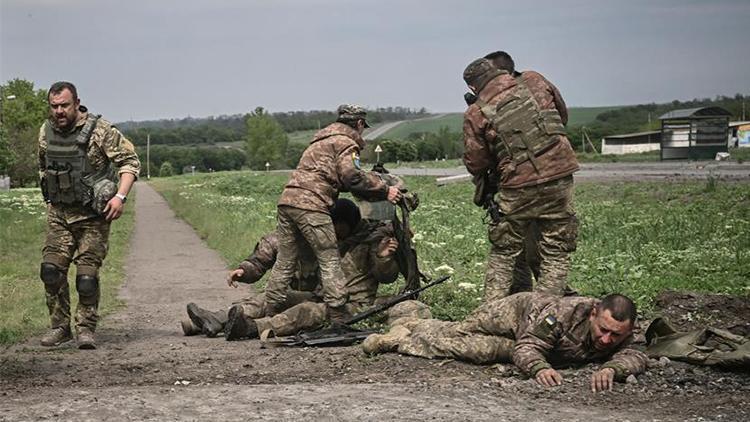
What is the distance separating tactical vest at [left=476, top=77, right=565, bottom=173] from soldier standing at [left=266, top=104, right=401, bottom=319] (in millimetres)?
1421

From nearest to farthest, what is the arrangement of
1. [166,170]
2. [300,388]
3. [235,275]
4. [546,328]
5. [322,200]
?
[300,388] → [546,328] → [322,200] → [235,275] → [166,170]

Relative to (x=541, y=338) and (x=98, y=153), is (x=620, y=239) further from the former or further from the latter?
(x=541, y=338)

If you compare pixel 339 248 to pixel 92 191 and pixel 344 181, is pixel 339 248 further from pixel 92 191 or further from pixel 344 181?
pixel 92 191

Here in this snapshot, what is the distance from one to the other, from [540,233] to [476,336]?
5.02 feet

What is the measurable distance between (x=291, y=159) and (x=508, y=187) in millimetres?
103841

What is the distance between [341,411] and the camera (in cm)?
647

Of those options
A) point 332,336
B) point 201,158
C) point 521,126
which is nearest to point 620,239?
point 521,126

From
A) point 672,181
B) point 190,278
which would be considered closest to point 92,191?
point 190,278

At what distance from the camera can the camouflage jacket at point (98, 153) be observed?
9.74m

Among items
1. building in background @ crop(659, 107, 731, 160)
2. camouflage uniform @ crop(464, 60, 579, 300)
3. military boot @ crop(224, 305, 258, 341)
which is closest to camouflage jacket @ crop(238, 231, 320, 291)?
military boot @ crop(224, 305, 258, 341)

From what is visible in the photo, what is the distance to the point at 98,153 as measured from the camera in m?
9.81

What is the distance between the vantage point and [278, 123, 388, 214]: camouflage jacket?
9.94 m

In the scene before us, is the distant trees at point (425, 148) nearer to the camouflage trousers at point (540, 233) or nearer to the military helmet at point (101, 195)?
the military helmet at point (101, 195)

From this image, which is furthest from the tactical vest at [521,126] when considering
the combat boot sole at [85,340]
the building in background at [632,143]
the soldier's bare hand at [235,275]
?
the building in background at [632,143]
